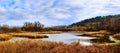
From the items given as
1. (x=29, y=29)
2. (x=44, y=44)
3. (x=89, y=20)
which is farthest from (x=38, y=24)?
(x=89, y=20)

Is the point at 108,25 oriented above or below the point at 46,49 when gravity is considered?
below

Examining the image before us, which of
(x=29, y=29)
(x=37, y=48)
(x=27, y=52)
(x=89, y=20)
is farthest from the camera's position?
(x=89, y=20)

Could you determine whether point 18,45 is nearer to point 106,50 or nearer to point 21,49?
point 21,49

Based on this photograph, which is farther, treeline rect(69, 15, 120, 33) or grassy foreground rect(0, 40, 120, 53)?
treeline rect(69, 15, 120, 33)

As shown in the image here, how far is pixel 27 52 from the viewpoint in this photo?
34.8 feet

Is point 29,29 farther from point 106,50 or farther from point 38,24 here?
point 106,50

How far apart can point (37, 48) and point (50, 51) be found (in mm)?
769

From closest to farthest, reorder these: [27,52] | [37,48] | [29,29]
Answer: [27,52], [37,48], [29,29]

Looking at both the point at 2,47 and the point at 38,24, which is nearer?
the point at 2,47

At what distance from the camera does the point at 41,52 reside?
10.7 m

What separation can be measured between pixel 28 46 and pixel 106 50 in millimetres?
3453

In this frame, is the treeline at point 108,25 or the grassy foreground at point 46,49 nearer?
the grassy foreground at point 46,49

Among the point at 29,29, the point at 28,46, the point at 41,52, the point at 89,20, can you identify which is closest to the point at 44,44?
the point at 28,46

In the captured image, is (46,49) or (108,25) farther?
(108,25)
